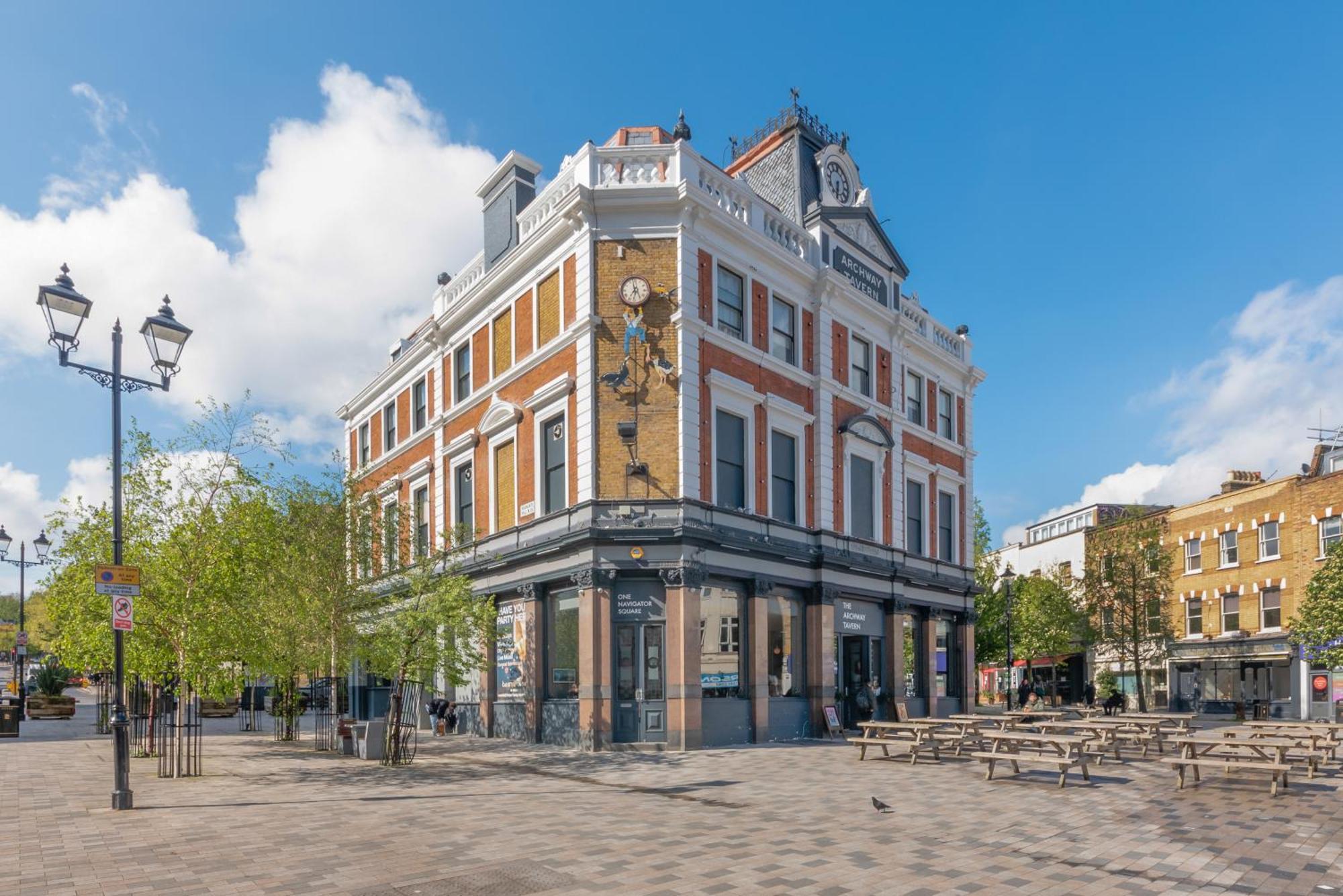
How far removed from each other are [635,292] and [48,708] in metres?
29.3

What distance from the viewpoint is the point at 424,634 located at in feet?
63.4

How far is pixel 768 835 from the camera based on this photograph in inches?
424

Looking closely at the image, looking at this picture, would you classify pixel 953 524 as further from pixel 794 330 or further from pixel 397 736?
pixel 397 736

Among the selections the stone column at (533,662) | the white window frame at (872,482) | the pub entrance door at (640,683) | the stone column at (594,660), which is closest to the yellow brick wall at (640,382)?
the stone column at (594,660)

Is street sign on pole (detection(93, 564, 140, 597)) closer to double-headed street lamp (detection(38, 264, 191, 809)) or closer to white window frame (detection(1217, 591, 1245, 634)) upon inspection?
double-headed street lamp (detection(38, 264, 191, 809))

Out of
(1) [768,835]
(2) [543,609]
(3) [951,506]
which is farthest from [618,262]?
(3) [951,506]

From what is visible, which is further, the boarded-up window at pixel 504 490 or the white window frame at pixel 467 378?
the white window frame at pixel 467 378

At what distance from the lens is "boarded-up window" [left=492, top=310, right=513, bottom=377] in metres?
26.2

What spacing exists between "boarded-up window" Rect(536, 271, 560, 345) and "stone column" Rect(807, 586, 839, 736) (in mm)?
9878

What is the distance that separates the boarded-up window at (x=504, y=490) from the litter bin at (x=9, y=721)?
47.5 feet

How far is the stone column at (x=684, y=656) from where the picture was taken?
67.8 feet

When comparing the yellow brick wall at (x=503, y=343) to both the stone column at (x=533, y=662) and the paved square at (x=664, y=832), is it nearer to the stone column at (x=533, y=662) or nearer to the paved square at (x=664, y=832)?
the stone column at (x=533, y=662)

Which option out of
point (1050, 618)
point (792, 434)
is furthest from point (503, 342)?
point (1050, 618)

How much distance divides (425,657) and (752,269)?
41.3ft
